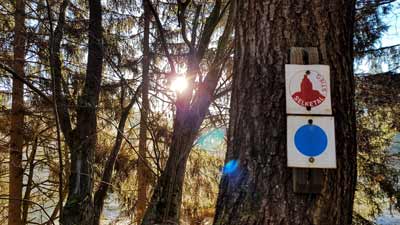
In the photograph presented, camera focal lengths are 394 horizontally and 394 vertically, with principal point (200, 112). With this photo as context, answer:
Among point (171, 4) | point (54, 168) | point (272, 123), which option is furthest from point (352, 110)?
point (54, 168)

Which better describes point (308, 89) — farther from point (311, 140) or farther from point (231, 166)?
point (231, 166)

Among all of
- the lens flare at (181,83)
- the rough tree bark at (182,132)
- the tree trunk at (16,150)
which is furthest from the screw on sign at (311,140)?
the tree trunk at (16,150)

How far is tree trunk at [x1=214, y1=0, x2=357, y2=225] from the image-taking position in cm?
103

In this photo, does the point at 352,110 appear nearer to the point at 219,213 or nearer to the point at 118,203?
the point at 219,213

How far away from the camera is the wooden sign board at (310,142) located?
1031 mm

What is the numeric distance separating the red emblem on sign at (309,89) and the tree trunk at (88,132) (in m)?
2.74

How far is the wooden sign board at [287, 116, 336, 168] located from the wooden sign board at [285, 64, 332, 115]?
24 mm

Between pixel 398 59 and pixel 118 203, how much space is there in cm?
433

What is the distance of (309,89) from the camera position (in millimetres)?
1065

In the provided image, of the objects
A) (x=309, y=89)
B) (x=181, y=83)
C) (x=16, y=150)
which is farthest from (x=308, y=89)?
(x=16, y=150)

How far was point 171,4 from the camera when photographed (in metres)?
3.67

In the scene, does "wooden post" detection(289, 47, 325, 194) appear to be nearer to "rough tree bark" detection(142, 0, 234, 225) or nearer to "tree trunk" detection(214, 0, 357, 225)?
"tree trunk" detection(214, 0, 357, 225)

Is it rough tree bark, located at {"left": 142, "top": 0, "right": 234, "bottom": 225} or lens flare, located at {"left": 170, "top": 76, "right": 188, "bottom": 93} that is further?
lens flare, located at {"left": 170, "top": 76, "right": 188, "bottom": 93}

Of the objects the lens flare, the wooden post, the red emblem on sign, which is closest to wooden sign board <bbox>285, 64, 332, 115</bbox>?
the red emblem on sign
